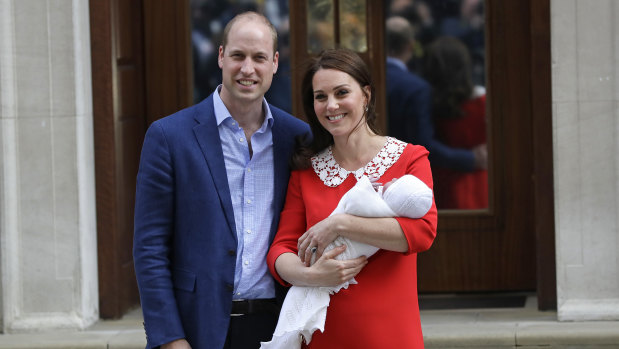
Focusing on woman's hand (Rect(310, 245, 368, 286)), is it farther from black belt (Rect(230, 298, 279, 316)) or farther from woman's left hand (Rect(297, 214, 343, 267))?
black belt (Rect(230, 298, 279, 316))

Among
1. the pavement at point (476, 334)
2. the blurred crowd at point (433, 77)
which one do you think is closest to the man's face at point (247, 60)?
the pavement at point (476, 334)

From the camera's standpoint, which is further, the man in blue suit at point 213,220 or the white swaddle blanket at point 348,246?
the man in blue suit at point 213,220

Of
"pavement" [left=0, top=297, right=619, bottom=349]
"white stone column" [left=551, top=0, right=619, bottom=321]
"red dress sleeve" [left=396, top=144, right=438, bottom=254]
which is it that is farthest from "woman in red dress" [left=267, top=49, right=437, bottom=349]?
"white stone column" [left=551, top=0, right=619, bottom=321]

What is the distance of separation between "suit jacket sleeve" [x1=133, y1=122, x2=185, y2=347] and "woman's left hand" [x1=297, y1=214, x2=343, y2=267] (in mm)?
467

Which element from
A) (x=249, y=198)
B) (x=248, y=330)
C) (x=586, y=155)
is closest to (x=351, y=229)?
(x=249, y=198)

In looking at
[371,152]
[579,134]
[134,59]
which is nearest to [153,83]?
[134,59]

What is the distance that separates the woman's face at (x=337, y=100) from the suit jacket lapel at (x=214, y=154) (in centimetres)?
36

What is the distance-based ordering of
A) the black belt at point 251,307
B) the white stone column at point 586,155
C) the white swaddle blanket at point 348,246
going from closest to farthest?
1. the white swaddle blanket at point 348,246
2. the black belt at point 251,307
3. the white stone column at point 586,155

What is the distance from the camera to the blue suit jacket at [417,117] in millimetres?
6953

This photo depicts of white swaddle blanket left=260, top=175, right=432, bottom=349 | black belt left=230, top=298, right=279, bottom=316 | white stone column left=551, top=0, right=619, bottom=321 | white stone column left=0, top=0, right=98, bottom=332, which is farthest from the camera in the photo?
white stone column left=0, top=0, right=98, bottom=332

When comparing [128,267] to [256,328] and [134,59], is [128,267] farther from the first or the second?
[256,328]

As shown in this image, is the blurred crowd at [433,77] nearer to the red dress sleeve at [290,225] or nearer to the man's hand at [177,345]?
the red dress sleeve at [290,225]

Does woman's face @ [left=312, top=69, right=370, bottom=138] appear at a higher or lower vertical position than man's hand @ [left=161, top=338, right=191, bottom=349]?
higher

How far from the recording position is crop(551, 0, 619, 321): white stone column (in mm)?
6035
